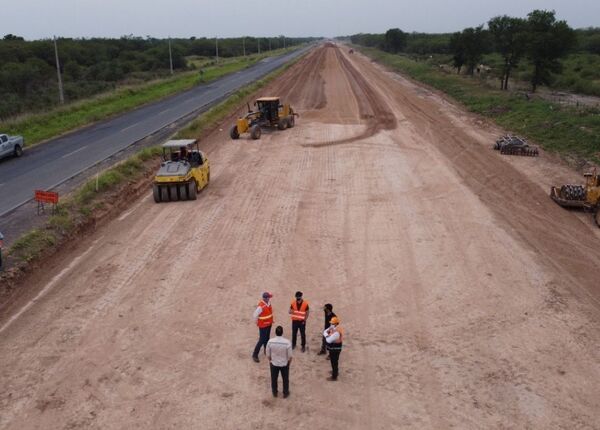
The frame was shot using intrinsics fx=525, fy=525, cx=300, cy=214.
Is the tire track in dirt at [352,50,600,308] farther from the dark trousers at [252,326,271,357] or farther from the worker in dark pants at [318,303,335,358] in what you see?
the dark trousers at [252,326,271,357]

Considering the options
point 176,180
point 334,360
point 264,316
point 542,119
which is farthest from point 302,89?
point 334,360

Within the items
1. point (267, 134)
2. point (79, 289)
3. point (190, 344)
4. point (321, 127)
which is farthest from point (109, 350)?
point (321, 127)

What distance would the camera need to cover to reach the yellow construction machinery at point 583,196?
1955 cm

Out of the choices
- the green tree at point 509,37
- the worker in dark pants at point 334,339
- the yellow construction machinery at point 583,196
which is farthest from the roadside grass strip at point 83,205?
the green tree at point 509,37

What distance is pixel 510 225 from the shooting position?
18594 mm

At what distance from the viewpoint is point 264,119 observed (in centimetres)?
3375

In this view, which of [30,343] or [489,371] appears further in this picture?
[30,343]

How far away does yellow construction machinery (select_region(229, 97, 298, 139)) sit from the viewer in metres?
32.2

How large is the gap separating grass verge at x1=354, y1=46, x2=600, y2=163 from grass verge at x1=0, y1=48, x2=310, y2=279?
21.5 m

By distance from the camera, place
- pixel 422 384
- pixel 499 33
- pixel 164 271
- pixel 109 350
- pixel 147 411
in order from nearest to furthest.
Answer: pixel 147 411 < pixel 422 384 < pixel 109 350 < pixel 164 271 < pixel 499 33

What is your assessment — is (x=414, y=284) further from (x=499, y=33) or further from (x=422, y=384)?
(x=499, y=33)

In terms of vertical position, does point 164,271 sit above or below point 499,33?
below

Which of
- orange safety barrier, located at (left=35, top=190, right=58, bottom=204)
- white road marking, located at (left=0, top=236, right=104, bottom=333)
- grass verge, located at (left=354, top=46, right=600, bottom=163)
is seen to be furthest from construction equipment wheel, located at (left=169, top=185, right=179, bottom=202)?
grass verge, located at (left=354, top=46, right=600, bottom=163)

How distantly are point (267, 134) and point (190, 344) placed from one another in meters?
23.3
